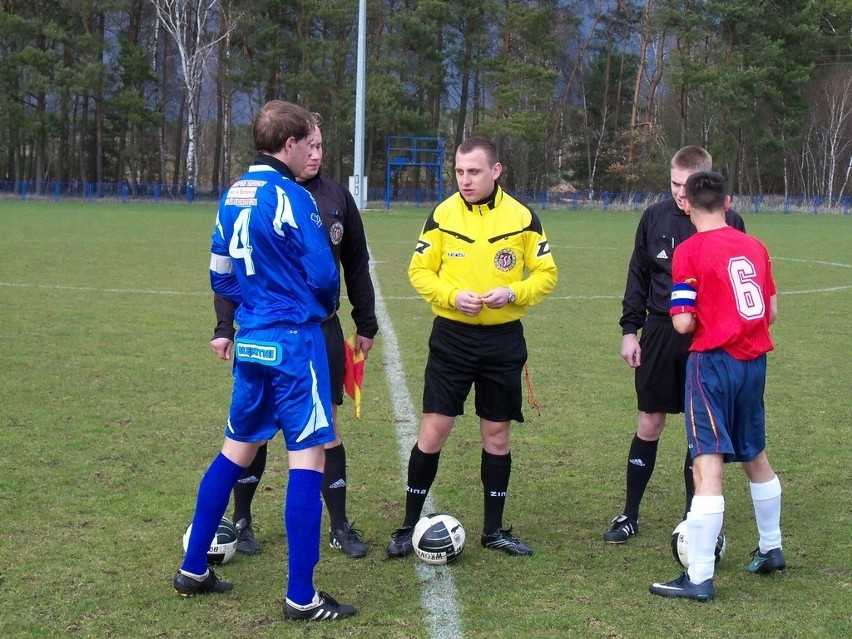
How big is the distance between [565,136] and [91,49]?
32.4m

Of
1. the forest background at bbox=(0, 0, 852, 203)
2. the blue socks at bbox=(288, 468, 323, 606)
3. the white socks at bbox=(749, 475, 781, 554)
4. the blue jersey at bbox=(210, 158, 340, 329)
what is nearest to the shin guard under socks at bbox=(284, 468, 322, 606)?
the blue socks at bbox=(288, 468, 323, 606)

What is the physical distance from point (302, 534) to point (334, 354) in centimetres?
104

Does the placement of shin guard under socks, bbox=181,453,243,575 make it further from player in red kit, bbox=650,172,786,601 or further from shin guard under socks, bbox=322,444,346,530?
player in red kit, bbox=650,172,786,601

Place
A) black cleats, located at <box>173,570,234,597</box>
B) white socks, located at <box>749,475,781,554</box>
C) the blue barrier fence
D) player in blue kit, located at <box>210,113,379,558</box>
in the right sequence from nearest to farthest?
black cleats, located at <box>173,570,234,597</box>, white socks, located at <box>749,475,781,554</box>, player in blue kit, located at <box>210,113,379,558</box>, the blue barrier fence

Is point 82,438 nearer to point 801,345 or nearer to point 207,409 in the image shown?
point 207,409

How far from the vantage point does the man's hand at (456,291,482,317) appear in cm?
445

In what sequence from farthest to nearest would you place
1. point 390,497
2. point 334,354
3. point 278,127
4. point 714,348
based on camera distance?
point 390,497, point 334,354, point 714,348, point 278,127

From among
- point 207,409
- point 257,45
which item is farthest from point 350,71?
point 207,409

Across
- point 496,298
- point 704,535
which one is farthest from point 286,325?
point 704,535

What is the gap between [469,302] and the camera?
4.45 metres

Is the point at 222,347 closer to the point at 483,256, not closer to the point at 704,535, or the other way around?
the point at 483,256

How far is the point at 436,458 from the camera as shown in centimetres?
482

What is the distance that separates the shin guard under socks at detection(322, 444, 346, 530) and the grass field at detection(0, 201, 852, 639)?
0.55 feet

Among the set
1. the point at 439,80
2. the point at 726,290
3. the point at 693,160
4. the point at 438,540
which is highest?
the point at 439,80
